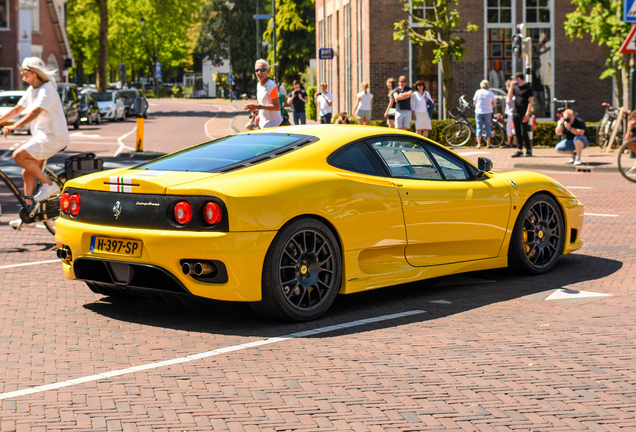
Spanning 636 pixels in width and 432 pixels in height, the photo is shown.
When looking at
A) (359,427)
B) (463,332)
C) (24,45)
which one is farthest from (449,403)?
(24,45)

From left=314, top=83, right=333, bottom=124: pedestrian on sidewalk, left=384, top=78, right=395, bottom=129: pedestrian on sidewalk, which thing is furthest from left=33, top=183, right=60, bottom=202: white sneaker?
left=314, top=83, right=333, bottom=124: pedestrian on sidewalk

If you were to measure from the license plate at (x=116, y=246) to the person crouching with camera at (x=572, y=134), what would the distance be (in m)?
14.3

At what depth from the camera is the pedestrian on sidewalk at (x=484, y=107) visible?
920 inches

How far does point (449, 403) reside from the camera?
14.6 feet

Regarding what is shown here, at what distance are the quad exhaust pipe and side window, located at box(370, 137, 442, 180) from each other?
171cm

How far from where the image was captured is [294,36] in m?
69.3

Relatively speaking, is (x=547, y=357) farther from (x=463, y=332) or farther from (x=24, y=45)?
(x=24, y=45)

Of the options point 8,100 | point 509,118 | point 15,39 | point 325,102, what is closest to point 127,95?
point 15,39

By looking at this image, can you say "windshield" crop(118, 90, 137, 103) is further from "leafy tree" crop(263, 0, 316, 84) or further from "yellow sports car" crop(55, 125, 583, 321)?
"yellow sports car" crop(55, 125, 583, 321)

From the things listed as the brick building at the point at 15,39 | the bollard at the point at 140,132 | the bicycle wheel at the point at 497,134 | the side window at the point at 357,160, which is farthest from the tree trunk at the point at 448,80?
the brick building at the point at 15,39

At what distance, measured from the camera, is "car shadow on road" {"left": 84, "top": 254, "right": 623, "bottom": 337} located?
6.08 meters

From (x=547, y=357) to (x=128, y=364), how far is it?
7.69ft

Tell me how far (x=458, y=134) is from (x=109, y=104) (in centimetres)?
2548

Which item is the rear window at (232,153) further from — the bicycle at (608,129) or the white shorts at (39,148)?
the bicycle at (608,129)
